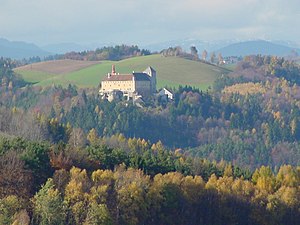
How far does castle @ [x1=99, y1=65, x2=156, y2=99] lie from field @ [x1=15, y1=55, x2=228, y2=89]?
1940 centimetres

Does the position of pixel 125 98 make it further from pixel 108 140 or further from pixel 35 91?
pixel 108 140

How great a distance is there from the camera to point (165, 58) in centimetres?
16875

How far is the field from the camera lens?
498 ft

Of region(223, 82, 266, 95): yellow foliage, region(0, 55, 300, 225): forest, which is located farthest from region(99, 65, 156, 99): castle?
region(223, 82, 266, 95): yellow foliage

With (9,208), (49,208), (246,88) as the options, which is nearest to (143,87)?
(246,88)

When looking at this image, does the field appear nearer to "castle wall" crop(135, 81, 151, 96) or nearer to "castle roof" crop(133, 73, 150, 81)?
"castle roof" crop(133, 73, 150, 81)

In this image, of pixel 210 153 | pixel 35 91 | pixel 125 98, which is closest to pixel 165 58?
pixel 35 91

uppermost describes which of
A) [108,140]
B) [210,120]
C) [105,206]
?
[105,206]

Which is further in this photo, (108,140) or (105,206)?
(108,140)

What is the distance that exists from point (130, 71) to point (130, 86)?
30360mm

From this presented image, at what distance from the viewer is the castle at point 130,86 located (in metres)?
121

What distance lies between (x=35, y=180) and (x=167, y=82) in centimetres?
10413

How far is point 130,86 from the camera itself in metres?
121

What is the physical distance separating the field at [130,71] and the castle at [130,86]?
19404mm
